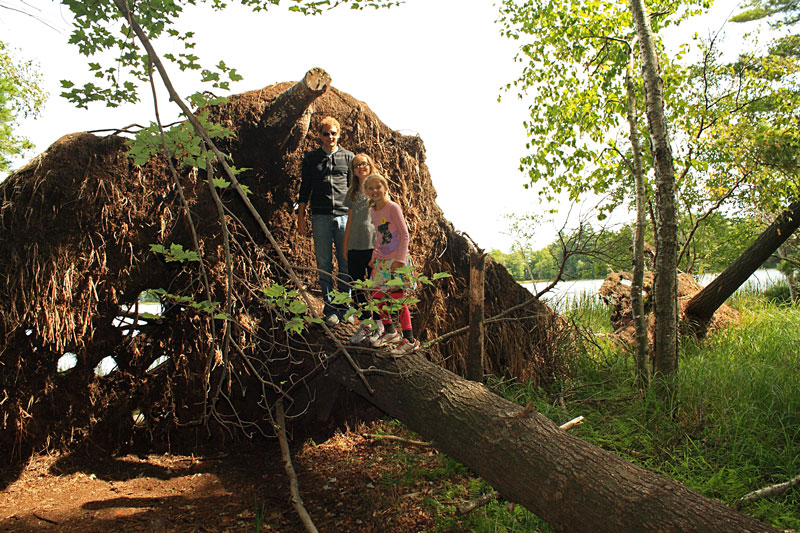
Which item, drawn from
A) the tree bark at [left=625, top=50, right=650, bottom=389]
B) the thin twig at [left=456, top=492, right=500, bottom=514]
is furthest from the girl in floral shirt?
the tree bark at [left=625, top=50, right=650, bottom=389]

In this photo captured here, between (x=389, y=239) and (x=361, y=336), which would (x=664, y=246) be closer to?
(x=389, y=239)

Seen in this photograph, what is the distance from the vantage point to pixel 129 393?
4.97 m

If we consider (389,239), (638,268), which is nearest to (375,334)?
(389,239)

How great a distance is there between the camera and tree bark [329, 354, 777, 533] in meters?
2.65

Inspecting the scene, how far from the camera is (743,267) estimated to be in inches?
292

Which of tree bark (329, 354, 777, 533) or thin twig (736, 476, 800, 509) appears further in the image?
thin twig (736, 476, 800, 509)

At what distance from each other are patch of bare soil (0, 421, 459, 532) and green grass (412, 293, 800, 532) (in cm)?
50

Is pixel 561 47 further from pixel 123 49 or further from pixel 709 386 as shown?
pixel 123 49

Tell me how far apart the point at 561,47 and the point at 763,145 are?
3.52 m

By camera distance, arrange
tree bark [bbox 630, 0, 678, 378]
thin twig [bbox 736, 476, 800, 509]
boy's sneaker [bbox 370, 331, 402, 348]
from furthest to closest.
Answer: tree bark [bbox 630, 0, 678, 378] < boy's sneaker [bbox 370, 331, 402, 348] < thin twig [bbox 736, 476, 800, 509]

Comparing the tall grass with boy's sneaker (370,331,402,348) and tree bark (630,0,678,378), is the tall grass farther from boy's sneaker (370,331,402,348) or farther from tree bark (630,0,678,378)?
boy's sneaker (370,331,402,348)

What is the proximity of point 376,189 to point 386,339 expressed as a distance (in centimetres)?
135

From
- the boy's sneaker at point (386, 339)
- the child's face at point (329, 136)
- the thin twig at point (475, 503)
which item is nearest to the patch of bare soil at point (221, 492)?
the thin twig at point (475, 503)

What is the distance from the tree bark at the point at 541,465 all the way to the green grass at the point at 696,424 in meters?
0.68
